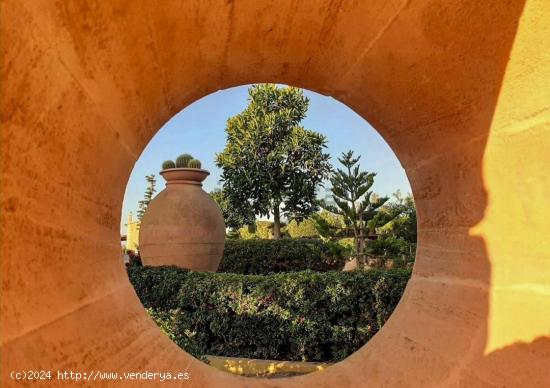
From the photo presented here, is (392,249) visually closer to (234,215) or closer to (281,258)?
(281,258)

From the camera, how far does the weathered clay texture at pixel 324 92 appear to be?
0.94 m

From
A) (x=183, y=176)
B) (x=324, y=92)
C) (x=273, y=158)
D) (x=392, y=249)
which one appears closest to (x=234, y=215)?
(x=273, y=158)

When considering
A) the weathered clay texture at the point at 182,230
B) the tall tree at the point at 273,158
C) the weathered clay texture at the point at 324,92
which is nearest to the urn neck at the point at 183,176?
A: the weathered clay texture at the point at 182,230

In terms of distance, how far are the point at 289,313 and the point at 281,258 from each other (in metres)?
7.68

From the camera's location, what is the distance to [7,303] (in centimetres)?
84

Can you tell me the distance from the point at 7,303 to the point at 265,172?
801 inches

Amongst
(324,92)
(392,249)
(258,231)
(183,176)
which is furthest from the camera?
(258,231)

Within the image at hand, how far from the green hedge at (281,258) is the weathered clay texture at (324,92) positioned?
10.7 meters

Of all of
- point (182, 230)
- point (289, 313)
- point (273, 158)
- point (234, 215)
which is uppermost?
point (273, 158)

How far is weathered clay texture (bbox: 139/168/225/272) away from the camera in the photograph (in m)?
8.15

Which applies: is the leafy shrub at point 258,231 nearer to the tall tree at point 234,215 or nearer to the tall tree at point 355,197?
the tall tree at point 234,215

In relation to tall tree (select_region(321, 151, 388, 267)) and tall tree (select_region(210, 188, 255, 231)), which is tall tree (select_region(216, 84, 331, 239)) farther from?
tall tree (select_region(321, 151, 388, 267))

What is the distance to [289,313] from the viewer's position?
525 centimetres

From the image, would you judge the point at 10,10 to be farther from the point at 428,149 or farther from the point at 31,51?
the point at 428,149
